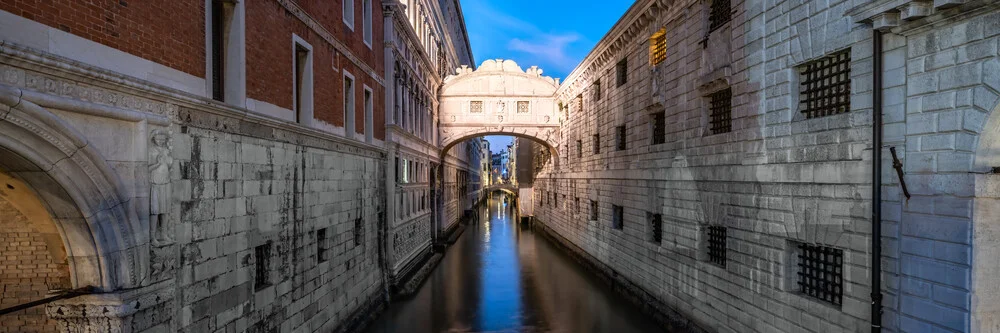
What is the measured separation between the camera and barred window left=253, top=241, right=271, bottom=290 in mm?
8992

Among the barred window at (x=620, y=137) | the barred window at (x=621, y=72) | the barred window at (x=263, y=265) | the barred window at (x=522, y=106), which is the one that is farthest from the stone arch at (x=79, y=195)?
the barred window at (x=522, y=106)

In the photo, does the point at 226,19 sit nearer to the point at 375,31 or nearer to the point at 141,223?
the point at 141,223

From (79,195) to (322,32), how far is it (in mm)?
6858

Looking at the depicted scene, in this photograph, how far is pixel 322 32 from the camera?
1144 cm

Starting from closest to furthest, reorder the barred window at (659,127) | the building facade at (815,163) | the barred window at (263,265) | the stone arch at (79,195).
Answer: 1. the stone arch at (79,195)
2. the building facade at (815,163)
3. the barred window at (263,265)
4. the barred window at (659,127)

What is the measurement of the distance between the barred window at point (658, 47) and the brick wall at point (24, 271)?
13.3 m

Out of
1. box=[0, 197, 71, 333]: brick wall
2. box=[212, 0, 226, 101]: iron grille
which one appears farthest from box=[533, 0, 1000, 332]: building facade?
box=[0, 197, 71, 333]: brick wall

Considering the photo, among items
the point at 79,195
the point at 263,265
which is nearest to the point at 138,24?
the point at 79,195

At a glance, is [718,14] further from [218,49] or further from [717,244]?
[218,49]

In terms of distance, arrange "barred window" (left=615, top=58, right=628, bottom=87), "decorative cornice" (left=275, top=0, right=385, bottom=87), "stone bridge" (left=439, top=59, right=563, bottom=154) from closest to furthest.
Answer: "decorative cornice" (left=275, top=0, right=385, bottom=87), "barred window" (left=615, top=58, right=628, bottom=87), "stone bridge" (left=439, top=59, right=563, bottom=154)

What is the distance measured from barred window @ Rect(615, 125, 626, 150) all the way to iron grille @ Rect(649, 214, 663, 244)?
3435 mm

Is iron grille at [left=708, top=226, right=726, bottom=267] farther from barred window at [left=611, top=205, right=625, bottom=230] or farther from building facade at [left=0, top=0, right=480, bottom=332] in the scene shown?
building facade at [left=0, top=0, right=480, bottom=332]

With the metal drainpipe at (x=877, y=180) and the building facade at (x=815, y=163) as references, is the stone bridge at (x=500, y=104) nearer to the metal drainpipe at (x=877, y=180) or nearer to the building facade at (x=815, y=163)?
the building facade at (x=815, y=163)

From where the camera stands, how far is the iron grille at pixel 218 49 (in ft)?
25.8
